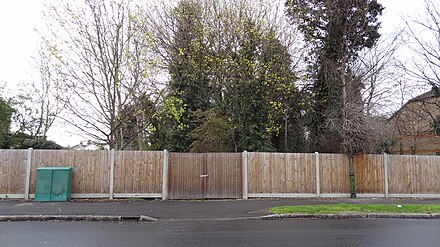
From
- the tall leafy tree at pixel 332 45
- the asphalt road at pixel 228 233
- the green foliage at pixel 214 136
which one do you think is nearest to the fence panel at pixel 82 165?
the asphalt road at pixel 228 233

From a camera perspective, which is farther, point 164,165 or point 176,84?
point 176,84

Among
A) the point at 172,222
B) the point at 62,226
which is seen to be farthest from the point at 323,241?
the point at 62,226

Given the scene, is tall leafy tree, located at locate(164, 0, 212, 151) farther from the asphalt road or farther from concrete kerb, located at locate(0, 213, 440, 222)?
the asphalt road

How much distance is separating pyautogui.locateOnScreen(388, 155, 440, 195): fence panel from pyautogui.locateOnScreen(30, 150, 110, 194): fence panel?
1222 cm

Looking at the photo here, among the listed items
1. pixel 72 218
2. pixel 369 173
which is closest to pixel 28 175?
pixel 72 218

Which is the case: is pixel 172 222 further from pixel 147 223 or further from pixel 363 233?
pixel 363 233

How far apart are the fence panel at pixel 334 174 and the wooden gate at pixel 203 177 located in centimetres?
368

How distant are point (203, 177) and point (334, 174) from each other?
5756mm

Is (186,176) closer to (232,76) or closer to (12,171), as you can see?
(232,76)

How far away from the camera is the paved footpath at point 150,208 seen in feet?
31.3

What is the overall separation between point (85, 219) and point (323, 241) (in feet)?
21.1

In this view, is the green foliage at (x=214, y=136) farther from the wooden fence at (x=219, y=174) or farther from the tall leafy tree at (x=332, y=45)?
the tall leafy tree at (x=332, y=45)

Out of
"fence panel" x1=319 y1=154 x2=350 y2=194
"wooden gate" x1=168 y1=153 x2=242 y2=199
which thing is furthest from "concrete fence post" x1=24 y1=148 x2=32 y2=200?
"fence panel" x1=319 y1=154 x2=350 y2=194

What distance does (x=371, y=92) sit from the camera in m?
17.5
